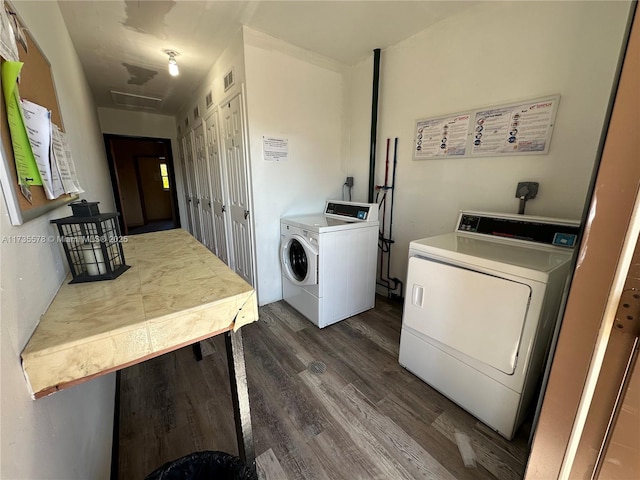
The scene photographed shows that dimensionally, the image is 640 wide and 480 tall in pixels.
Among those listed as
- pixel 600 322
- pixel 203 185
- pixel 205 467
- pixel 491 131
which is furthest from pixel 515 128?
pixel 203 185

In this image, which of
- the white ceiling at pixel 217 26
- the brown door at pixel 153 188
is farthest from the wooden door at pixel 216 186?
the brown door at pixel 153 188

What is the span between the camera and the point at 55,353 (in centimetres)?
52

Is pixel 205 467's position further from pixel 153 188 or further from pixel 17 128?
pixel 153 188

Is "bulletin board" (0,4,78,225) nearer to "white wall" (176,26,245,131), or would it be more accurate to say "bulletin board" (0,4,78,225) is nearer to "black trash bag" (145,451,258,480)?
"black trash bag" (145,451,258,480)

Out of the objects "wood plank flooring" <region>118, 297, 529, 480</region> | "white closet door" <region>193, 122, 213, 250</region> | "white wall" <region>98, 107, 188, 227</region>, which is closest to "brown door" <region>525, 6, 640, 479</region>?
"wood plank flooring" <region>118, 297, 529, 480</region>

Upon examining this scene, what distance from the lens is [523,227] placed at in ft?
5.11

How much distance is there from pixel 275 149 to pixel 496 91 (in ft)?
5.80

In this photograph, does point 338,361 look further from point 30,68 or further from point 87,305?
point 30,68

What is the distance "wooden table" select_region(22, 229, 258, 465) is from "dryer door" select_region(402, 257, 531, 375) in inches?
41.5

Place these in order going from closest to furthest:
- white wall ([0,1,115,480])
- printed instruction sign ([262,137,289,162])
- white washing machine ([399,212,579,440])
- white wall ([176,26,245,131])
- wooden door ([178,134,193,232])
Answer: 1. white wall ([0,1,115,480])
2. white washing machine ([399,212,579,440])
3. white wall ([176,26,245,131])
4. printed instruction sign ([262,137,289,162])
5. wooden door ([178,134,193,232])

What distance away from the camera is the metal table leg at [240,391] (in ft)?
2.57

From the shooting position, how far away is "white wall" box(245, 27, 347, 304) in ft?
7.25

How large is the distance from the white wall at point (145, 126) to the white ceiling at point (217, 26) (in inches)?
69.4

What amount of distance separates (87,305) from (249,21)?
7.44ft
